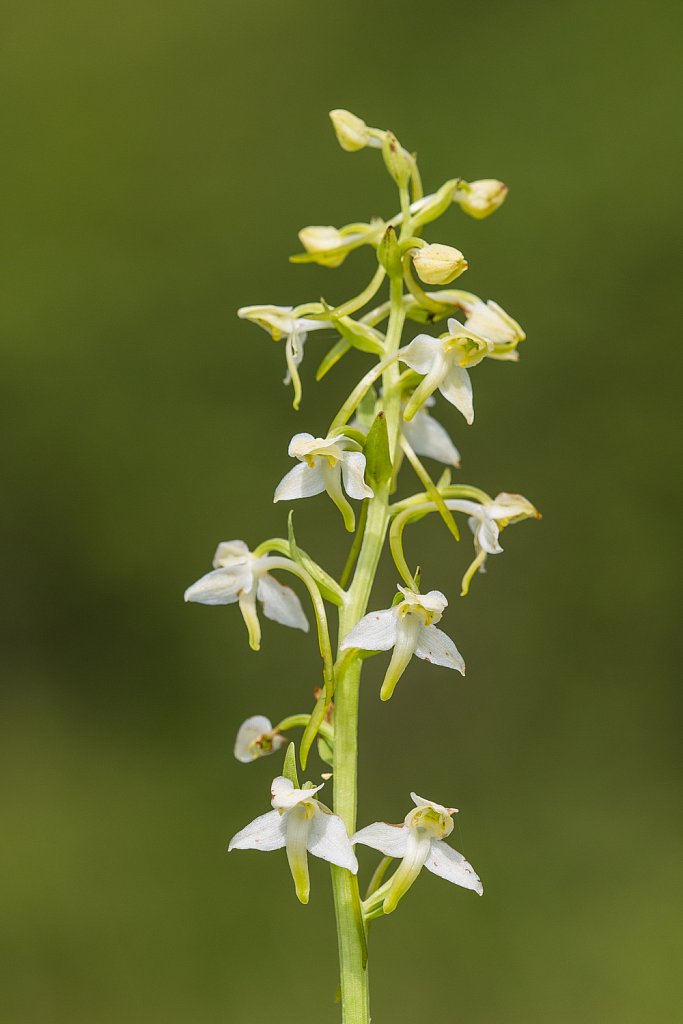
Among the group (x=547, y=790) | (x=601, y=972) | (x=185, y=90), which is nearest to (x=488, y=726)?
(x=547, y=790)

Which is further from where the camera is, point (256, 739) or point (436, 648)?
point (256, 739)

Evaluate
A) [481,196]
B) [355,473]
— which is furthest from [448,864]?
[481,196]

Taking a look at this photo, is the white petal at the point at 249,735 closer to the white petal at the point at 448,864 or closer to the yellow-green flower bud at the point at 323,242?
the white petal at the point at 448,864

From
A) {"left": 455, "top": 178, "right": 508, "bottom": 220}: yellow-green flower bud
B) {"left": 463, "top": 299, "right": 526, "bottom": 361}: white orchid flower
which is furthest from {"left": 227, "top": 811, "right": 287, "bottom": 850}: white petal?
{"left": 455, "top": 178, "right": 508, "bottom": 220}: yellow-green flower bud

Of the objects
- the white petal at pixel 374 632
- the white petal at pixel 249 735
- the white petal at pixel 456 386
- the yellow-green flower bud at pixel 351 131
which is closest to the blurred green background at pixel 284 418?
the yellow-green flower bud at pixel 351 131

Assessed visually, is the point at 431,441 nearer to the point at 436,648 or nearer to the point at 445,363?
the point at 445,363

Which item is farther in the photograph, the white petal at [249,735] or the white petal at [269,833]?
the white petal at [249,735]
